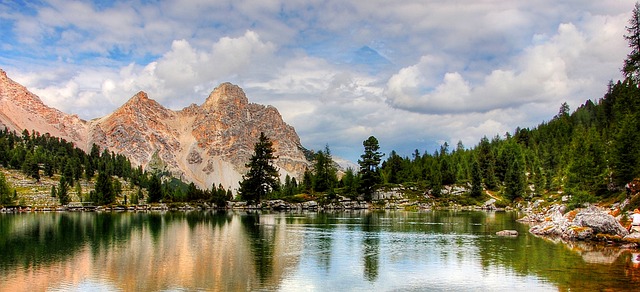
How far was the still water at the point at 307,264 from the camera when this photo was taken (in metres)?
36.8

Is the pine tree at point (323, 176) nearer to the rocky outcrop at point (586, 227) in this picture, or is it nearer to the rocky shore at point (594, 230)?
the rocky outcrop at point (586, 227)

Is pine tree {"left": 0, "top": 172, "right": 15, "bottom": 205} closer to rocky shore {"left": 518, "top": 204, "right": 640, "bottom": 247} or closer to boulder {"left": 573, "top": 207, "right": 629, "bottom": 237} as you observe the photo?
rocky shore {"left": 518, "top": 204, "right": 640, "bottom": 247}

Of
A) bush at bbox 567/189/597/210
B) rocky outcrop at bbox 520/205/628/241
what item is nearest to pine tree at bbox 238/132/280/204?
bush at bbox 567/189/597/210

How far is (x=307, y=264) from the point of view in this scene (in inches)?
1842

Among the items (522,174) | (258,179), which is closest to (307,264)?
(258,179)

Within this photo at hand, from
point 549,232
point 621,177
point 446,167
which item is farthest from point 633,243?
point 446,167

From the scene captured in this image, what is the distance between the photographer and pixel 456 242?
64.2 meters

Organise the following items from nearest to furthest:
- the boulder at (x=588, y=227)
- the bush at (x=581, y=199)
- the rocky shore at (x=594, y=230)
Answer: the rocky shore at (x=594, y=230)
the boulder at (x=588, y=227)
the bush at (x=581, y=199)

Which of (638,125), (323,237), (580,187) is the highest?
(638,125)

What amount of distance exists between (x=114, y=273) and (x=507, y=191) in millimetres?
154987

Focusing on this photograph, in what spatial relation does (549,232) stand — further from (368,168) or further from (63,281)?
(368,168)

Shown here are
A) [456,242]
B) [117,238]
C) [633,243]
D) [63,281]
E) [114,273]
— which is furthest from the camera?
[117,238]

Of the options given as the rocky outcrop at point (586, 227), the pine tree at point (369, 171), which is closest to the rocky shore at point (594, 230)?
the rocky outcrop at point (586, 227)

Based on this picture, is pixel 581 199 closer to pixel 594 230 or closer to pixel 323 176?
pixel 594 230
